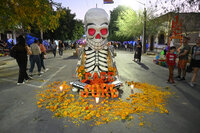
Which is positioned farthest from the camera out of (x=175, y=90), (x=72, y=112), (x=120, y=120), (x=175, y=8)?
(x=175, y=8)

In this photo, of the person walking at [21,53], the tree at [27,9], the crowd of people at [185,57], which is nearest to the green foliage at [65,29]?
the tree at [27,9]

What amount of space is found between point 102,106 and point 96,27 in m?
2.73

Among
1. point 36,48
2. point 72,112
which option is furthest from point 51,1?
point 72,112

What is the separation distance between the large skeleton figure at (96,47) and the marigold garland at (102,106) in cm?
73

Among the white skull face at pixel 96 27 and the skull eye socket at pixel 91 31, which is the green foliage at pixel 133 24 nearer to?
the white skull face at pixel 96 27

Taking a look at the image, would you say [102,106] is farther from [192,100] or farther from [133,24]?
[133,24]

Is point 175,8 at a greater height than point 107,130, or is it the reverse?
point 175,8

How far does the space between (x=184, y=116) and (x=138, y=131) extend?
1.53 metres

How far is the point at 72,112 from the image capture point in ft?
12.1

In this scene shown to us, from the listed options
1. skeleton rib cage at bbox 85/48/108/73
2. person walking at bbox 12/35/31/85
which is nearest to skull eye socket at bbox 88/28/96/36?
skeleton rib cage at bbox 85/48/108/73

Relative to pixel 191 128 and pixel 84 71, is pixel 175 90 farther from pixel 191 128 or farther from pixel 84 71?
pixel 84 71

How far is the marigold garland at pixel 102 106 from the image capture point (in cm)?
348

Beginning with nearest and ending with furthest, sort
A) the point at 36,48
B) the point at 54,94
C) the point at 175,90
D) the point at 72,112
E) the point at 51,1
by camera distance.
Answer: the point at 72,112, the point at 54,94, the point at 175,90, the point at 36,48, the point at 51,1

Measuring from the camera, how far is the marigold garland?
3.48m
